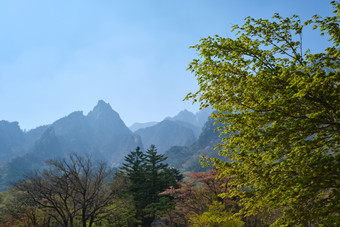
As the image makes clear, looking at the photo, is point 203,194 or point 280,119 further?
point 203,194

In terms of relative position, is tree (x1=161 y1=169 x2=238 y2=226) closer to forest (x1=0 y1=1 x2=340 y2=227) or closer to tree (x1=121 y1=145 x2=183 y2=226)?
tree (x1=121 y1=145 x2=183 y2=226)

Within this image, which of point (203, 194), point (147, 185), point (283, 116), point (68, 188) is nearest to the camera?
point (283, 116)

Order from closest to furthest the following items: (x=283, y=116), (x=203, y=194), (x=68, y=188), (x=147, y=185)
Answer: (x=283, y=116), (x=203, y=194), (x=68, y=188), (x=147, y=185)

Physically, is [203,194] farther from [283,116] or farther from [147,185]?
[283,116]

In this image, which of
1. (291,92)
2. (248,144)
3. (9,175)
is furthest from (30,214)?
(9,175)

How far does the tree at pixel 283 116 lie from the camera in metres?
4.59

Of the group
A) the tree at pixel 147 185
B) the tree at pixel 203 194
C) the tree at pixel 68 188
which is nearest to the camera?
the tree at pixel 203 194

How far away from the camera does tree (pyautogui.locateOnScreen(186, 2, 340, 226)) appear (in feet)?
15.1

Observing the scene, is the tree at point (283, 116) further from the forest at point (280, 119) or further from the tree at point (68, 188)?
the tree at point (68, 188)

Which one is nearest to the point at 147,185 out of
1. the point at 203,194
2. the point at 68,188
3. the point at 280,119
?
the point at 68,188

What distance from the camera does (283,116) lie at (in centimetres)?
500

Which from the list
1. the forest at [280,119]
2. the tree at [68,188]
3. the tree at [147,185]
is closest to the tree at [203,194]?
the tree at [68,188]

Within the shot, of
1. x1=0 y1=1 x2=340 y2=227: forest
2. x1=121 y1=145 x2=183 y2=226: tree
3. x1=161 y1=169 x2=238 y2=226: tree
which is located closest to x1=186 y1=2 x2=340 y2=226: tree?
x1=0 y1=1 x2=340 y2=227: forest

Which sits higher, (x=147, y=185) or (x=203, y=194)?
(x=147, y=185)
